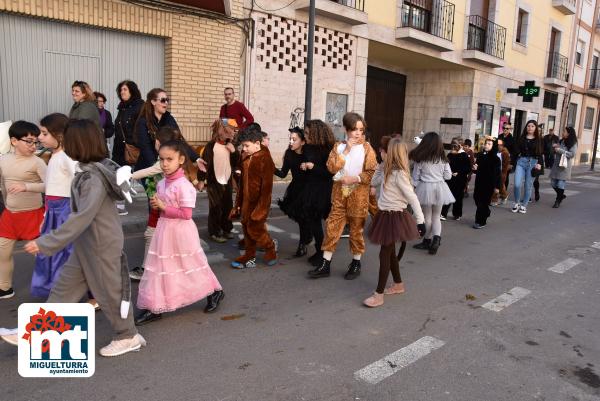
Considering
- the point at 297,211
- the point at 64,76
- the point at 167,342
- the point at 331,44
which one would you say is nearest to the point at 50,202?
the point at 167,342

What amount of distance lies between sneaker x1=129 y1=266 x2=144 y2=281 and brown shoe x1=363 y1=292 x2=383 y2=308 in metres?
2.19

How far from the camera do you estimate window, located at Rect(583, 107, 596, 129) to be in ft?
92.6

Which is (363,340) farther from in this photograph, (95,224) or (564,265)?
(564,265)

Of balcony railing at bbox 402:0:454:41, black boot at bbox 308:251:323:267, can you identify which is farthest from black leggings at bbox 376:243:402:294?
balcony railing at bbox 402:0:454:41

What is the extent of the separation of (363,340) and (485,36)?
672 inches

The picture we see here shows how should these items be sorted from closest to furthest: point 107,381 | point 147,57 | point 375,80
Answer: point 107,381 → point 147,57 → point 375,80

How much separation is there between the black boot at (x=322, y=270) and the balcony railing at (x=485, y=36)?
14.3 m

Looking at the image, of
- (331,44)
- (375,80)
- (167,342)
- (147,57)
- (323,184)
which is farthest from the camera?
(375,80)

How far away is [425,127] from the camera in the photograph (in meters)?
18.7

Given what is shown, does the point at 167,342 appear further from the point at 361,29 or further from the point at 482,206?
the point at 361,29

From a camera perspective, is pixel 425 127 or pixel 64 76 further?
pixel 425 127

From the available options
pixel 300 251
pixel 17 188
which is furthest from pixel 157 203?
pixel 300 251

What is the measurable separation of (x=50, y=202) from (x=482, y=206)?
672 centimetres

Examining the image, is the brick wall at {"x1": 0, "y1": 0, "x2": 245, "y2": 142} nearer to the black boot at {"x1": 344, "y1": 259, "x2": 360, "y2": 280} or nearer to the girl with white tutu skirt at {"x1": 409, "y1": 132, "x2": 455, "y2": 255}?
the girl with white tutu skirt at {"x1": 409, "y1": 132, "x2": 455, "y2": 255}
